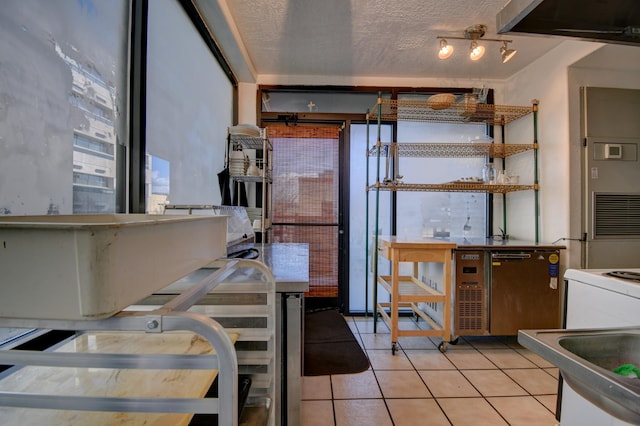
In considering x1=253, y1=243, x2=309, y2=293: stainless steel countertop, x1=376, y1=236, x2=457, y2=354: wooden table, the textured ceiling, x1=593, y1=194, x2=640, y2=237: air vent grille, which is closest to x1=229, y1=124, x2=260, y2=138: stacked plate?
the textured ceiling

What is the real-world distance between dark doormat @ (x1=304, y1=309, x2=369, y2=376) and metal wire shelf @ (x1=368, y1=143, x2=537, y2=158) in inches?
71.3

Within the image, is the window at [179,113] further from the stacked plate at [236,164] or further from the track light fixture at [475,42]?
the track light fixture at [475,42]

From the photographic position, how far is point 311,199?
328 centimetres

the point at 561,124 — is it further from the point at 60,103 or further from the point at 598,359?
the point at 60,103

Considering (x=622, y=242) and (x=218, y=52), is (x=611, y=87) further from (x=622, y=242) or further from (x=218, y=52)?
(x=218, y=52)

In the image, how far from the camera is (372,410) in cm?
175

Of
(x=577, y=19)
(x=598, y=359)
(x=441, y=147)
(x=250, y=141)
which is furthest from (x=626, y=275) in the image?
(x=250, y=141)

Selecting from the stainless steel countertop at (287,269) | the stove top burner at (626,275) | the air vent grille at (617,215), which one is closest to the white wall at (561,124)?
the air vent grille at (617,215)

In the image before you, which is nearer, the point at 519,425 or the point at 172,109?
the point at 519,425

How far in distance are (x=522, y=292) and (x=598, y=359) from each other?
1901 millimetres

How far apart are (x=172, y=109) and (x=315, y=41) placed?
149 cm

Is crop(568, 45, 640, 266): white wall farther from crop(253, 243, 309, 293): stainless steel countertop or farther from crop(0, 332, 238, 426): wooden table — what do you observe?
crop(0, 332, 238, 426): wooden table

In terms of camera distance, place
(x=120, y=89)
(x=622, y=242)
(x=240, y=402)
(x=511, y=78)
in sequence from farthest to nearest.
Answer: (x=511, y=78), (x=622, y=242), (x=120, y=89), (x=240, y=402)

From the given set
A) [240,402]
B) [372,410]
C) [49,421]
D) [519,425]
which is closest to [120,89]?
[49,421]
